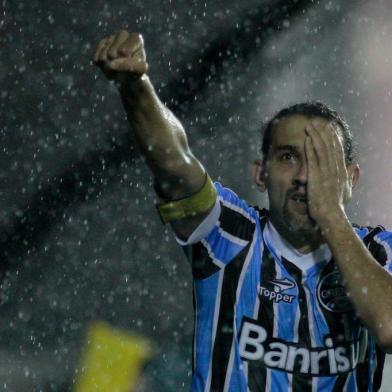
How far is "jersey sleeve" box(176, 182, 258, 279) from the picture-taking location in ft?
6.31

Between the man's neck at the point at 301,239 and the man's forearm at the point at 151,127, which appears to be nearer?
the man's forearm at the point at 151,127

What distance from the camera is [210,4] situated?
5.25 meters

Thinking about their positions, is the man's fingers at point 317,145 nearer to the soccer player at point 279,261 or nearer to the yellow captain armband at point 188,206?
the soccer player at point 279,261

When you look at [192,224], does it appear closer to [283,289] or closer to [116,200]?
[283,289]

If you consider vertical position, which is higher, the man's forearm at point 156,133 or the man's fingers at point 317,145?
the man's fingers at point 317,145

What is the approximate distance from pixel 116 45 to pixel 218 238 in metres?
0.60

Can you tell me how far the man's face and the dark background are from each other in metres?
2.88

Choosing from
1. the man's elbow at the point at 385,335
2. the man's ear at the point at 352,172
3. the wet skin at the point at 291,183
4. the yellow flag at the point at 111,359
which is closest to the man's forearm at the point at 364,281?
the man's elbow at the point at 385,335

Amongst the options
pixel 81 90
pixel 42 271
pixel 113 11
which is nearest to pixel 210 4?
pixel 113 11

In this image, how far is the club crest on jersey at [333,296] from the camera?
2002 mm

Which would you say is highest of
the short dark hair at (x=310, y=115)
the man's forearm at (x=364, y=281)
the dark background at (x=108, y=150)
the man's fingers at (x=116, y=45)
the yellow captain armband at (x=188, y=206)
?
the dark background at (x=108, y=150)

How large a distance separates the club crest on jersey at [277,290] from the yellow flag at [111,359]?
293cm

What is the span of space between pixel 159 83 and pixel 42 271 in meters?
1.47

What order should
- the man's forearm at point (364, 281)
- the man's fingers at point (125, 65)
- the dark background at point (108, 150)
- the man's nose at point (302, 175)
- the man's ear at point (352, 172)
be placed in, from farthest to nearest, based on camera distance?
the dark background at point (108, 150), the man's ear at point (352, 172), the man's nose at point (302, 175), the man's forearm at point (364, 281), the man's fingers at point (125, 65)
